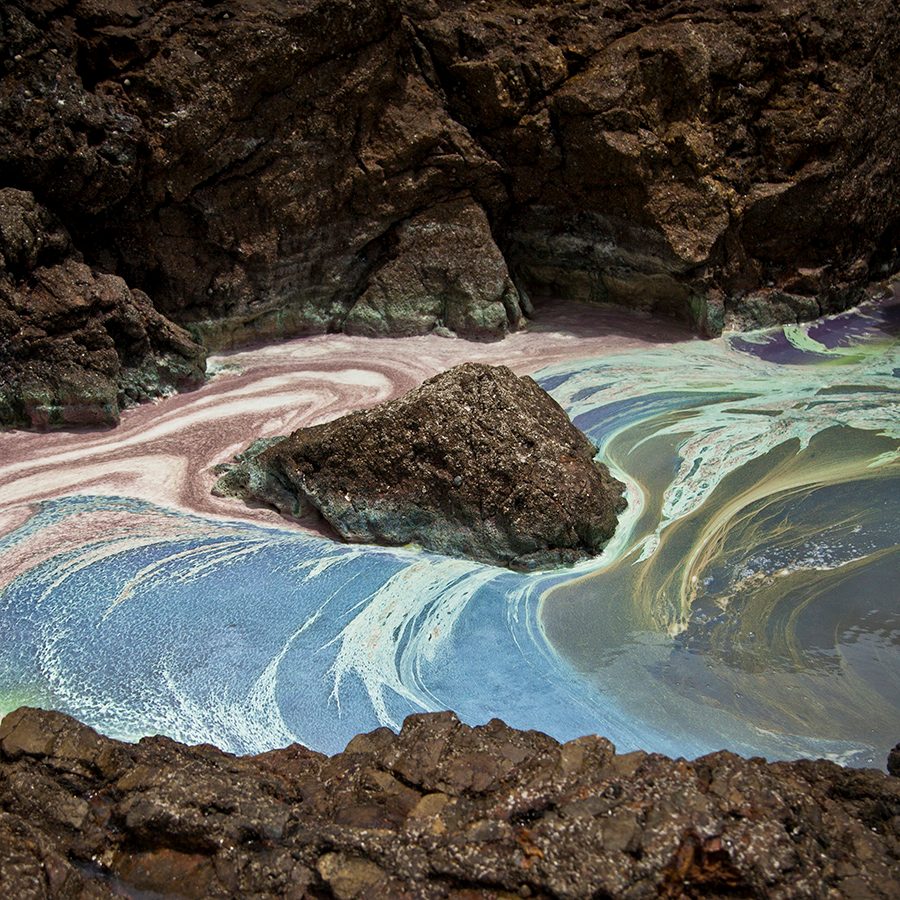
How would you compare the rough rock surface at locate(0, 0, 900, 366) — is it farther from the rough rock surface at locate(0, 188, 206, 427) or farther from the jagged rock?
the rough rock surface at locate(0, 188, 206, 427)

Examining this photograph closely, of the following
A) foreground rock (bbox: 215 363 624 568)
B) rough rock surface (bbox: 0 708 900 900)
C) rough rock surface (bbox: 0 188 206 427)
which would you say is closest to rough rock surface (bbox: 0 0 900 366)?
rough rock surface (bbox: 0 188 206 427)

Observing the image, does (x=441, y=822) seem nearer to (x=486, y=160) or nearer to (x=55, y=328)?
(x=55, y=328)

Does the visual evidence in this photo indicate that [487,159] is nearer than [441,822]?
No

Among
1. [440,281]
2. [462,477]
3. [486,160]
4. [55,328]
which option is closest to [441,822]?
[462,477]

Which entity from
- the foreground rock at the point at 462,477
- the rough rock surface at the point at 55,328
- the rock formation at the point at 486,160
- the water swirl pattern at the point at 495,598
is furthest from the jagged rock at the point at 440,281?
the foreground rock at the point at 462,477

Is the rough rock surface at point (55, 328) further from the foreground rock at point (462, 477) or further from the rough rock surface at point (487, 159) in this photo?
the foreground rock at point (462, 477)
